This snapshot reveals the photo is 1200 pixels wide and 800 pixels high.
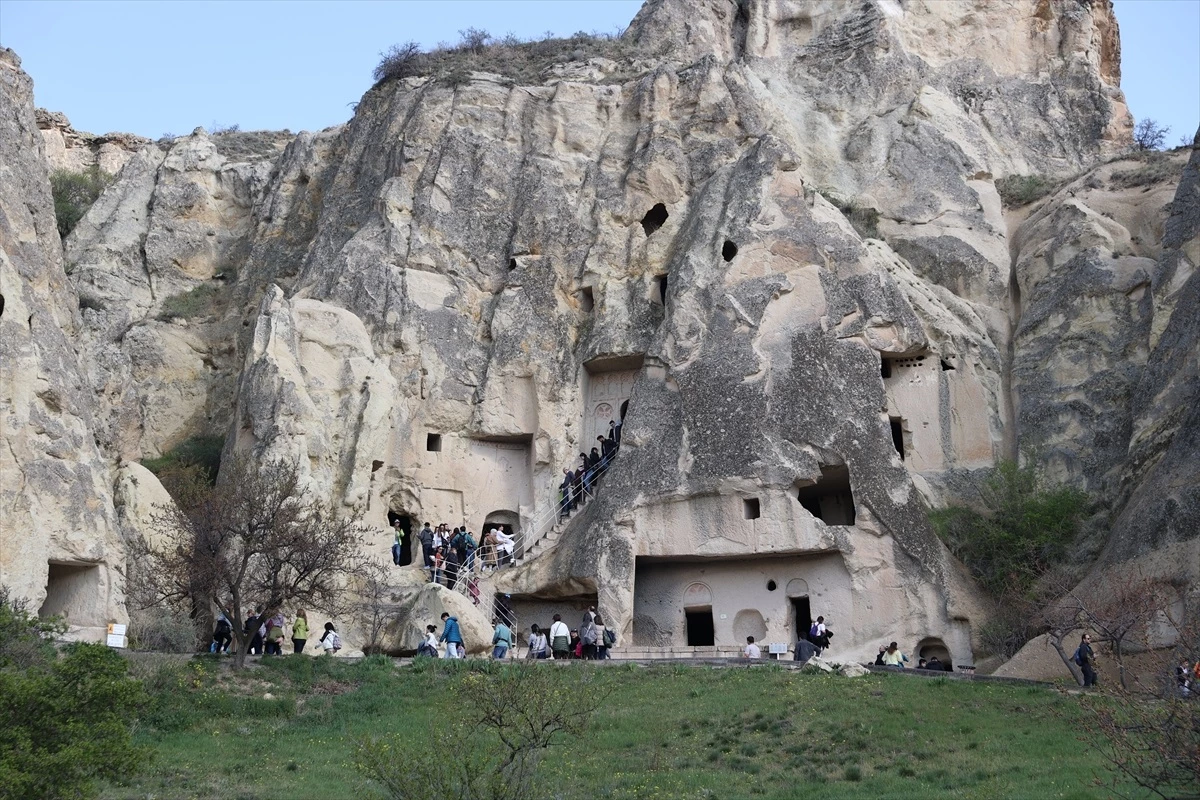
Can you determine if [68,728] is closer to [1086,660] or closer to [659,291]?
[1086,660]

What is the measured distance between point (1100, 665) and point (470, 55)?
2566cm

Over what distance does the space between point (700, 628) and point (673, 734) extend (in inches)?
494

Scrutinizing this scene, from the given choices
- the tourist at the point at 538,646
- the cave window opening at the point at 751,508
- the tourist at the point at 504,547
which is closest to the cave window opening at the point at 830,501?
the cave window opening at the point at 751,508

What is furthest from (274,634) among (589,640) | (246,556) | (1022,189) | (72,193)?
(72,193)

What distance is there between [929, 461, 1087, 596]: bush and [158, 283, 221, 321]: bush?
21.7 meters

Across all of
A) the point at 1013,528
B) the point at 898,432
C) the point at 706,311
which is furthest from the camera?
the point at 898,432

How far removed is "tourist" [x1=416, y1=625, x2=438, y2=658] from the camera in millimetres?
25619

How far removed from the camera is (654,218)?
37.0 m

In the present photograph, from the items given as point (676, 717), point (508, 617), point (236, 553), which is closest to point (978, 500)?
point (508, 617)

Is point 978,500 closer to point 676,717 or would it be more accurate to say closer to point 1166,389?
point 1166,389

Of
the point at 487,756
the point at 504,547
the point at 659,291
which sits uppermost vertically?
the point at 659,291

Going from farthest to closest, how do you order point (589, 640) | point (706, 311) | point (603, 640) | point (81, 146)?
point (81, 146), point (706, 311), point (603, 640), point (589, 640)

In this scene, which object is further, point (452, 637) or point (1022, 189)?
point (1022, 189)

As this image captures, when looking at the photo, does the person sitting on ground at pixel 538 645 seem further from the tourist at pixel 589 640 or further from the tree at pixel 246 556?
the tree at pixel 246 556
